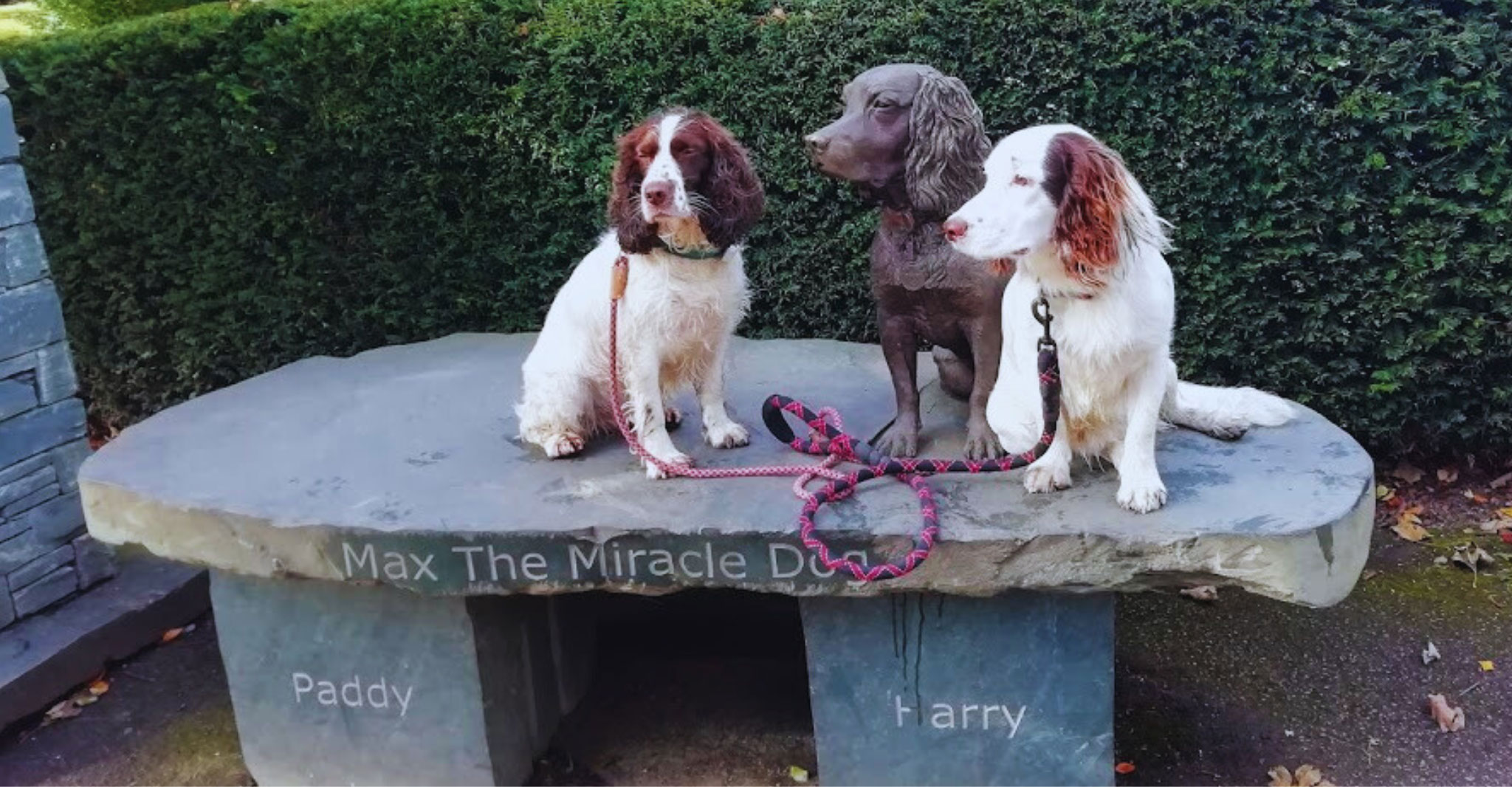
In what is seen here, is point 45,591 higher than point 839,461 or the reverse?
the reverse

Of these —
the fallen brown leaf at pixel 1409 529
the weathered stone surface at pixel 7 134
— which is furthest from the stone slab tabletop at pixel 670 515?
the fallen brown leaf at pixel 1409 529

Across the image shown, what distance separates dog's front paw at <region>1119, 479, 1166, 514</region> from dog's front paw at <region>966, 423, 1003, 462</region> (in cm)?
38

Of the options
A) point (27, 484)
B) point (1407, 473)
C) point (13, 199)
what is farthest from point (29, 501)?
point (1407, 473)

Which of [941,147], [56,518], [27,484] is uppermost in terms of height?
[941,147]

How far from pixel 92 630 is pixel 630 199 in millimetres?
2688

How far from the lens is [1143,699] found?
3760 millimetres

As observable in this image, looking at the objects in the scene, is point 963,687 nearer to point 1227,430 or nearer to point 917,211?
point 1227,430

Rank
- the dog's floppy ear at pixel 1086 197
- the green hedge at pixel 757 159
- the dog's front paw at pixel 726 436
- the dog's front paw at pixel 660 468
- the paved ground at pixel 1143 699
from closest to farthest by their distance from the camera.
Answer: the dog's floppy ear at pixel 1086 197, the dog's front paw at pixel 660 468, the dog's front paw at pixel 726 436, the paved ground at pixel 1143 699, the green hedge at pixel 757 159

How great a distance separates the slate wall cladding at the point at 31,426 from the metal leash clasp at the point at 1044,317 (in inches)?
134

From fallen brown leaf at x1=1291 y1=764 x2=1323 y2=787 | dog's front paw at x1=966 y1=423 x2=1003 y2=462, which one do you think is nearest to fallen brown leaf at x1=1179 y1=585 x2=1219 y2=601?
fallen brown leaf at x1=1291 y1=764 x2=1323 y2=787

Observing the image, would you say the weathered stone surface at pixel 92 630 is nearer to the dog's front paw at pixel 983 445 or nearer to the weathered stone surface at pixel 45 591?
the weathered stone surface at pixel 45 591

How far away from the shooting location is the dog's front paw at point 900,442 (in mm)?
3139

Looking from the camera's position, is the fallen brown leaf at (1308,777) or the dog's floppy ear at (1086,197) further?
the fallen brown leaf at (1308,777)

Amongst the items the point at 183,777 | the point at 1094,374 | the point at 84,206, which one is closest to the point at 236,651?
the point at 183,777
